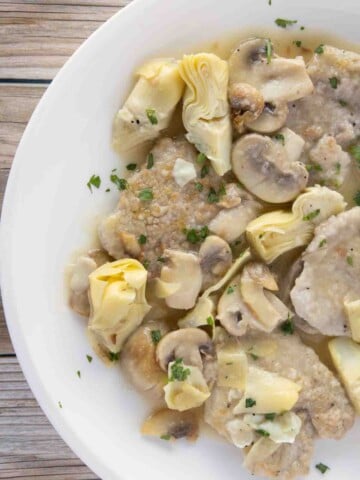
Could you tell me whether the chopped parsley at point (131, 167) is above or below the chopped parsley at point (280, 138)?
below

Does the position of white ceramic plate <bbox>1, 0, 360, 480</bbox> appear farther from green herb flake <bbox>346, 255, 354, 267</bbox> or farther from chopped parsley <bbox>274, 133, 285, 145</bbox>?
green herb flake <bbox>346, 255, 354, 267</bbox>

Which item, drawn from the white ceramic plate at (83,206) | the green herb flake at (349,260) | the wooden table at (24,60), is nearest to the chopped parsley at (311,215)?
the green herb flake at (349,260)

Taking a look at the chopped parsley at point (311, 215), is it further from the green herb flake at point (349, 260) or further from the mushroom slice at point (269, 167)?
the green herb flake at point (349, 260)

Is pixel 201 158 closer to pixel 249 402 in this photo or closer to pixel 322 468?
pixel 249 402

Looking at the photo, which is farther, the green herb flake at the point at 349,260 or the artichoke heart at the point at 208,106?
the green herb flake at the point at 349,260

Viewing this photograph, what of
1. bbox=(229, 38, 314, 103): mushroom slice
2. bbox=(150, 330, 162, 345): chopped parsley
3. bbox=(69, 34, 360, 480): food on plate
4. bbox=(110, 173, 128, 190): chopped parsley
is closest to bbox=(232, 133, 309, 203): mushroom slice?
→ bbox=(69, 34, 360, 480): food on plate

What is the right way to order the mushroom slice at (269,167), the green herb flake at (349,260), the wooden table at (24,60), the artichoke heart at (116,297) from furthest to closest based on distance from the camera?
the wooden table at (24,60)
the green herb flake at (349,260)
the mushroom slice at (269,167)
the artichoke heart at (116,297)
